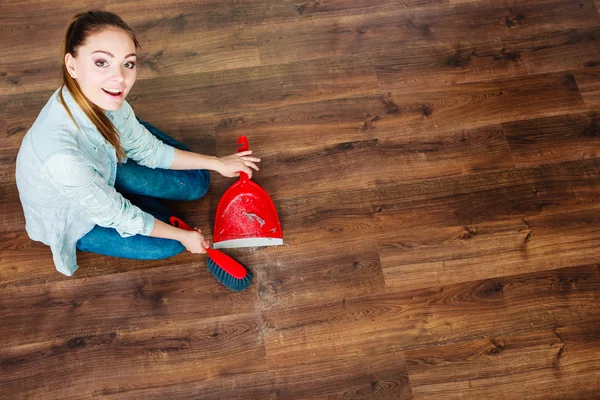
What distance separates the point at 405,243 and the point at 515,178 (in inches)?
17.1

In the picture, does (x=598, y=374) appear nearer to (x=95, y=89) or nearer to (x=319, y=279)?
(x=319, y=279)

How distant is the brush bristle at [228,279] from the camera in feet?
4.67

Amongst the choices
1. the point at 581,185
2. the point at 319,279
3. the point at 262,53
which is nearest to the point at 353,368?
the point at 319,279

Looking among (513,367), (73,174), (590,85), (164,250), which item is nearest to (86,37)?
(73,174)

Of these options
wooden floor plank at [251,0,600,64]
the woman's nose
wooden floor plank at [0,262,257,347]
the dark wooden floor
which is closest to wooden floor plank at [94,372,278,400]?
the dark wooden floor

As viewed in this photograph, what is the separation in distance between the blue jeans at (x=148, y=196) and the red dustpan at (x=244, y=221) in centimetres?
10

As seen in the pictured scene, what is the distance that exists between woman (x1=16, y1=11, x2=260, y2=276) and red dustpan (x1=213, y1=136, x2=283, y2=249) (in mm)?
82

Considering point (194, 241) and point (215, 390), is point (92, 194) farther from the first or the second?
point (215, 390)

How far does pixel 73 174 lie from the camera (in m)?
1.04

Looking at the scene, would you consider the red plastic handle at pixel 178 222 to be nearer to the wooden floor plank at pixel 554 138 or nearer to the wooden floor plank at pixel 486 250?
the wooden floor plank at pixel 486 250

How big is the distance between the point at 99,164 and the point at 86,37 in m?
0.29

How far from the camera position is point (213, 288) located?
57.1 inches

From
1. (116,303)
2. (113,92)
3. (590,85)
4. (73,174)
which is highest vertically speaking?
(113,92)

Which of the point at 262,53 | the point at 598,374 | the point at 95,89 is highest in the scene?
the point at 95,89
